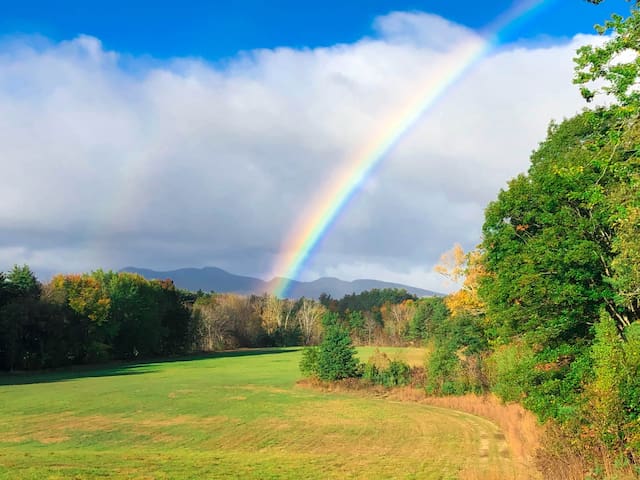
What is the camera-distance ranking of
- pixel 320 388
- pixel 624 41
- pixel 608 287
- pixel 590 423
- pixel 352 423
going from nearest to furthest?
pixel 624 41 → pixel 590 423 → pixel 608 287 → pixel 352 423 → pixel 320 388

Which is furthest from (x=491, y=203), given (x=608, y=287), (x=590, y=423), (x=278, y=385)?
(x=278, y=385)

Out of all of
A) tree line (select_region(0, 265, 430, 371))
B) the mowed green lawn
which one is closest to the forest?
the mowed green lawn

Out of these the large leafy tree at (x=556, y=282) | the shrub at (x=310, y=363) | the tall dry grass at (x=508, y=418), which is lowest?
the tall dry grass at (x=508, y=418)

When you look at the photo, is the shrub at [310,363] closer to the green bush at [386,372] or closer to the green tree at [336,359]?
the green tree at [336,359]

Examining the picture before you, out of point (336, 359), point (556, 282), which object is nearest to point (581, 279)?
point (556, 282)

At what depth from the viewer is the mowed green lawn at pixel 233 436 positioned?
18.7 metres

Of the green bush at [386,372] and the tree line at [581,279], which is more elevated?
the tree line at [581,279]

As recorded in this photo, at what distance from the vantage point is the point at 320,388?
171 feet

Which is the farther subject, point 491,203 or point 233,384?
point 233,384

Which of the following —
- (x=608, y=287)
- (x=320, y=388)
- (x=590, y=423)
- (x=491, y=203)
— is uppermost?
A: (x=491, y=203)

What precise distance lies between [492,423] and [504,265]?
36.7ft

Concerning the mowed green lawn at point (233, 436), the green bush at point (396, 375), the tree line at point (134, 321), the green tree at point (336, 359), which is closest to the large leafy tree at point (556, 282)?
the mowed green lawn at point (233, 436)

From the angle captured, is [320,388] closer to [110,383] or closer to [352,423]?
[352,423]

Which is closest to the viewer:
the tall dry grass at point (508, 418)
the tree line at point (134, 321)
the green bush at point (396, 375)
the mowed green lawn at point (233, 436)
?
the mowed green lawn at point (233, 436)
